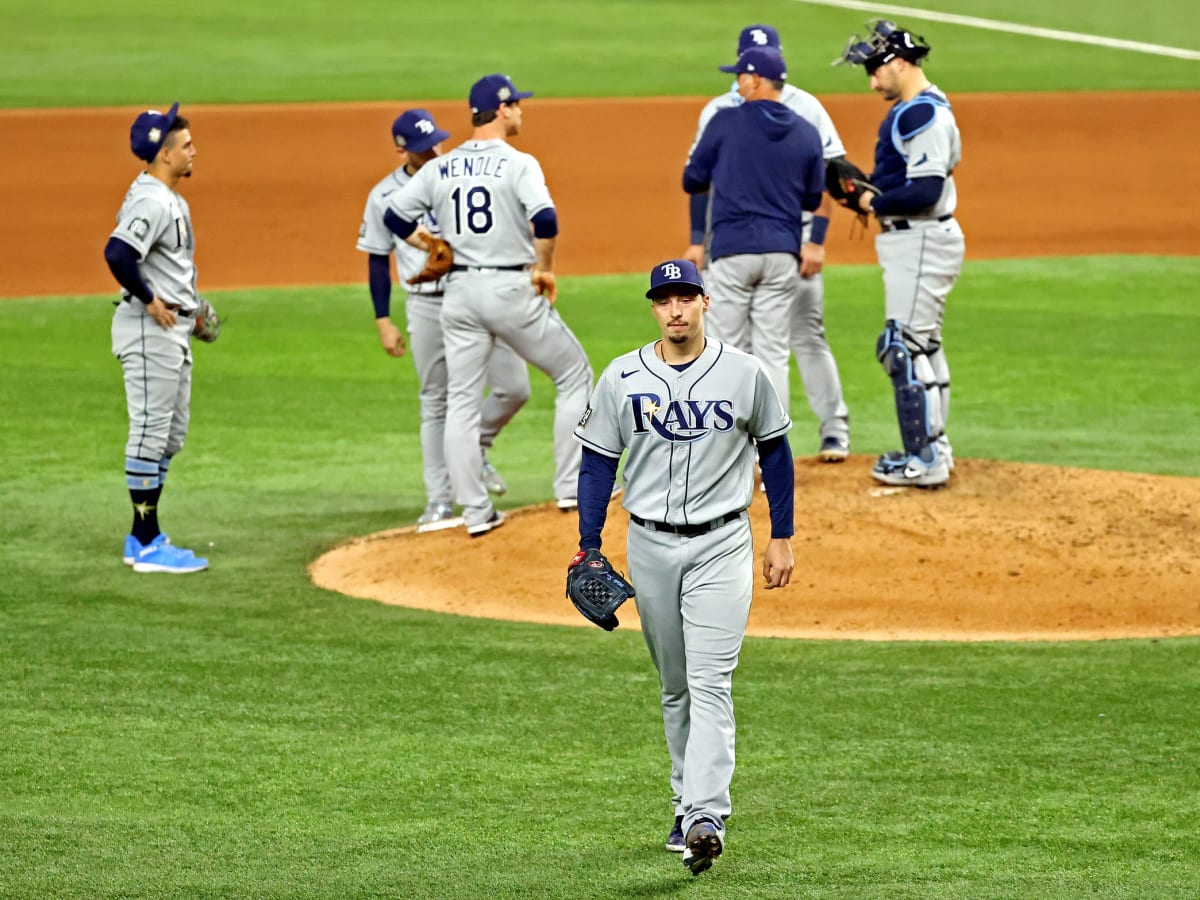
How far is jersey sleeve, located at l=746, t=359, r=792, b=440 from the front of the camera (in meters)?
5.24

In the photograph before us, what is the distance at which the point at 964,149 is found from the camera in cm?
2608

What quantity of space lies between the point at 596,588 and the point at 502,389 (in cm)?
480

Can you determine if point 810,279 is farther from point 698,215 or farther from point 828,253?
point 828,253

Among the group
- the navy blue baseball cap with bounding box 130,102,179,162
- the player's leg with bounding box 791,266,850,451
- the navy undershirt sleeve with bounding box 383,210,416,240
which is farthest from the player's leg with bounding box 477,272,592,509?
the navy blue baseball cap with bounding box 130,102,179,162

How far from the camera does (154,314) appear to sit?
8805 millimetres

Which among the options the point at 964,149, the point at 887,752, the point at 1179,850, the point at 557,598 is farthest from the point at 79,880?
the point at 964,149

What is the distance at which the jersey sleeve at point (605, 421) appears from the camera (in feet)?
17.4

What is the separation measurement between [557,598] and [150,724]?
92.2 inches

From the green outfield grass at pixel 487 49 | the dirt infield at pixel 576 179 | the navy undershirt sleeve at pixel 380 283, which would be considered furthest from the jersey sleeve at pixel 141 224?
the green outfield grass at pixel 487 49

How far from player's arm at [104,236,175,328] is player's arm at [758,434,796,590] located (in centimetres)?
416

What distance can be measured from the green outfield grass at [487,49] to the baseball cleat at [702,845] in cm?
2604

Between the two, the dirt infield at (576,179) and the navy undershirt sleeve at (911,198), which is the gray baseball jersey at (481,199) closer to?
the navy undershirt sleeve at (911,198)

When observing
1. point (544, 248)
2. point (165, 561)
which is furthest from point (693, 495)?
point (165, 561)

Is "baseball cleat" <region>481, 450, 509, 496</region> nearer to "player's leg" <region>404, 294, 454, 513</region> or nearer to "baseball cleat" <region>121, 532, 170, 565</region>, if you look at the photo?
"player's leg" <region>404, 294, 454, 513</region>
